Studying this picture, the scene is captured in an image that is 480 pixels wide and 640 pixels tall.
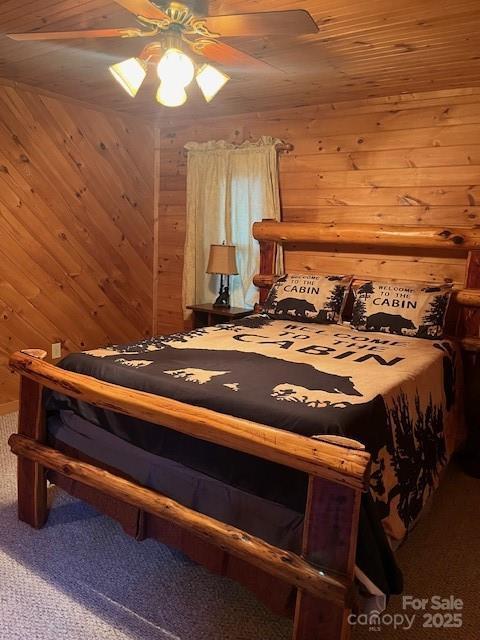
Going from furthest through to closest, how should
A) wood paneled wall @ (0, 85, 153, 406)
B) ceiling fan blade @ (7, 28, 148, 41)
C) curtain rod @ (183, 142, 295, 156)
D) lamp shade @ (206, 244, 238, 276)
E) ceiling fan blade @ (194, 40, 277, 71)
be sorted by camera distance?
lamp shade @ (206, 244, 238, 276), curtain rod @ (183, 142, 295, 156), wood paneled wall @ (0, 85, 153, 406), ceiling fan blade @ (194, 40, 277, 71), ceiling fan blade @ (7, 28, 148, 41)

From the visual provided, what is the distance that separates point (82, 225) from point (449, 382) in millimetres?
2910

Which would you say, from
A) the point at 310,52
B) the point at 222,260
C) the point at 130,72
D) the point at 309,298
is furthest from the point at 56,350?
the point at 310,52

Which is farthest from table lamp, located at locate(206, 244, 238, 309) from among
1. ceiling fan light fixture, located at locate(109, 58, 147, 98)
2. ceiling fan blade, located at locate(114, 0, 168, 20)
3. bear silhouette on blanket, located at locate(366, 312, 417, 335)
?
ceiling fan blade, located at locate(114, 0, 168, 20)

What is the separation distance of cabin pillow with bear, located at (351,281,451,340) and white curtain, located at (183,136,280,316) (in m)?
1.11

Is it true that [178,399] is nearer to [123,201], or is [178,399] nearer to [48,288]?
[48,288]

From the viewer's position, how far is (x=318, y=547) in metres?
1.48

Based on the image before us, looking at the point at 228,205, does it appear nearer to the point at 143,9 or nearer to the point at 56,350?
the point at 56,350

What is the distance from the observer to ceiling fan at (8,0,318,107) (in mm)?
1771

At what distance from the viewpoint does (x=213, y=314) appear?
4.04 metres

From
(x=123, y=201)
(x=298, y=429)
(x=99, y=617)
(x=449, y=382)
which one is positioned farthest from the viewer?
(x=123, y=201)

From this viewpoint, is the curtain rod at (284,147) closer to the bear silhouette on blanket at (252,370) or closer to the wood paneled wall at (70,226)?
the wood paneled wall at (70,226)

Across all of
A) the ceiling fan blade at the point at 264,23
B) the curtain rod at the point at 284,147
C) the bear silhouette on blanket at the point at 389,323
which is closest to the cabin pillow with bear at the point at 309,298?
the bear silhouette on blanket at the point at 389,323

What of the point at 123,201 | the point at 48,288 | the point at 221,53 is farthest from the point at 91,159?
the point at 221,53

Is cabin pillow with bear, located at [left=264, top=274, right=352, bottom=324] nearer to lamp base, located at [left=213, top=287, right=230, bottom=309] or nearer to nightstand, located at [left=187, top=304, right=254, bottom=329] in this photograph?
nightstand, located at [left=187, top=304, right=254, bottom=329]
